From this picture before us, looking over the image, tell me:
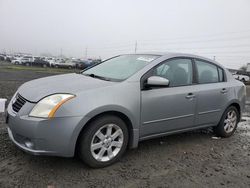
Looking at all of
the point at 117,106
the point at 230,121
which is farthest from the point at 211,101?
the point at 117,106

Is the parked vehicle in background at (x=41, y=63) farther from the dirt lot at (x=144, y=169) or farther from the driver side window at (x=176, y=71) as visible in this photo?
the driver side window at (x=176, y=71)

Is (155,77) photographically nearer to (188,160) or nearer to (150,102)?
(150,102)

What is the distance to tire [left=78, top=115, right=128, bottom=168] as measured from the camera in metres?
3.29

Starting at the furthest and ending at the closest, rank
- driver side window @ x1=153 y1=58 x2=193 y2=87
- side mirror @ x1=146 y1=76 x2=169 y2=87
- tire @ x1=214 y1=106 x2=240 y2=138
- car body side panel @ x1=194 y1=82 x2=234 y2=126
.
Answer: tire @ x1=214 y1=106 x2=240 y2=138 < car body side panel @ x1=194 y1=82 x2=234 y2=126 < driver side window @ x1=153 y1=58 x2=193 y2=87 < side mirror @ x1=146 y1=76 x2=169 y2=87

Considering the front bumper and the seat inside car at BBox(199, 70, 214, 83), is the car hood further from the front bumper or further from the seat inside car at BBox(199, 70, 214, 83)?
the seat inside car at BBox(199, 70, 214, 83)

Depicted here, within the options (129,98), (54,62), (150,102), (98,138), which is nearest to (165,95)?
(150,102)

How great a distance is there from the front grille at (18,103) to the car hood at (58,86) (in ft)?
0.16

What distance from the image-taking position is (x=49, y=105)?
314 centimetres

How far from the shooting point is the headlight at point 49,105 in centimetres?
309

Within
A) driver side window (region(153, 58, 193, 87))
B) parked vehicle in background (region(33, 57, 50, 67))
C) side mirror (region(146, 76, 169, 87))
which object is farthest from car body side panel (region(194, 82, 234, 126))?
parked vehicle in background (region(33, 57, 50, 67))

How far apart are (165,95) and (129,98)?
67cm

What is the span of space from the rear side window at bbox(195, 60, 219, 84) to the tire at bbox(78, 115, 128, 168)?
1.88 m

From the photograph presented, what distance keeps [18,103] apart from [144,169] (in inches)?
73.7

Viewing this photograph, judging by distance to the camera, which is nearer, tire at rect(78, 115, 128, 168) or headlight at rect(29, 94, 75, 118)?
headlight at rect(29, 94, 75, 118)
